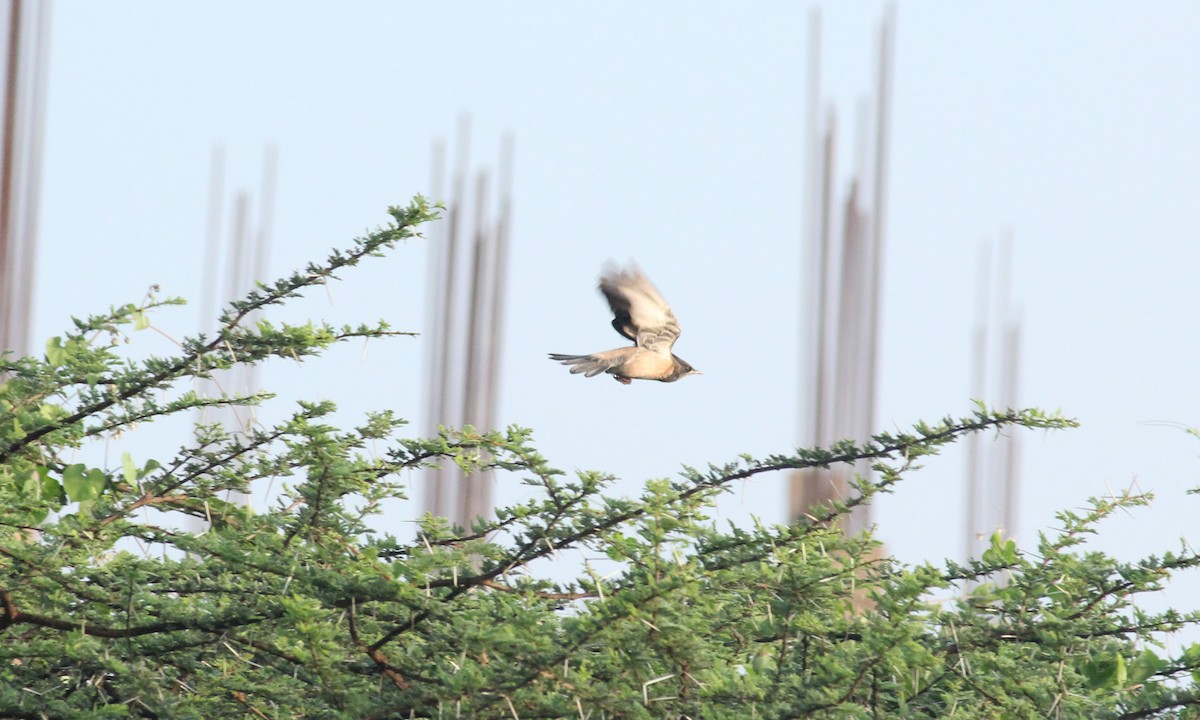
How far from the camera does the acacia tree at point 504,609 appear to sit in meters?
2.27

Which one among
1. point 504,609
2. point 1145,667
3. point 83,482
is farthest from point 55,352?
point 1145,667

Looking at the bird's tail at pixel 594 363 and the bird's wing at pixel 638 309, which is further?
the bird's tail at pixel 594 363

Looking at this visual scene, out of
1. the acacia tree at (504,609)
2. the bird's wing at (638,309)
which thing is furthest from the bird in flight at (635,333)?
the acacia tree at (504,609)

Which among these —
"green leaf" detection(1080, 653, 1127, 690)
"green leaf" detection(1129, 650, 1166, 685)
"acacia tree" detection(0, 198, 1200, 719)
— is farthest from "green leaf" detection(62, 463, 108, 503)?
"green leaf" detection(1129, 650, 1166, 685)

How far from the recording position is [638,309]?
4.76 metres

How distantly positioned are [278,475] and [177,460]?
374 millimetres

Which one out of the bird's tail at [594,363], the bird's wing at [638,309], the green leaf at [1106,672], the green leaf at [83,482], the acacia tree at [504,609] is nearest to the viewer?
the acacia tree at [504,609]

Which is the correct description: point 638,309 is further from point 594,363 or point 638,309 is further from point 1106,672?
point 1106,672

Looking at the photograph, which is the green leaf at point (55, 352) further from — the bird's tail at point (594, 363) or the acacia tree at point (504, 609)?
the bird's tail at point (594, 363)

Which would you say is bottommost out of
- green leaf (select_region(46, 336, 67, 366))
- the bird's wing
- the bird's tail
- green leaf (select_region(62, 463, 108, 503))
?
green leaf (select_region(62, 463, 108, 503))

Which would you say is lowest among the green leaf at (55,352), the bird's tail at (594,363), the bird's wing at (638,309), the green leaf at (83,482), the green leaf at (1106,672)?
the green leaf at (1106,672)

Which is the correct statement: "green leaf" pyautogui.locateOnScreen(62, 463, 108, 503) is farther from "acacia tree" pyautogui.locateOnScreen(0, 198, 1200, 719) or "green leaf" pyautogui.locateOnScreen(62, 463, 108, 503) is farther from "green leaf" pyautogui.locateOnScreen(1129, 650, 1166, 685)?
"green leaf" pyautogui.locateOnScreen(1129, 650, 1166, 685)

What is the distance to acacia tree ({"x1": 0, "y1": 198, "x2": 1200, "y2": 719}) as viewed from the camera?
227cm

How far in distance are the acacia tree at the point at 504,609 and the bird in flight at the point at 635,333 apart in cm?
167
